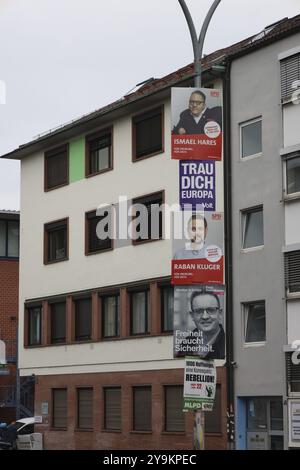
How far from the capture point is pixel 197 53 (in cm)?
2427

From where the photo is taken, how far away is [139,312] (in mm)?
39250

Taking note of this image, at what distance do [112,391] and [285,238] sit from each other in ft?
35.3

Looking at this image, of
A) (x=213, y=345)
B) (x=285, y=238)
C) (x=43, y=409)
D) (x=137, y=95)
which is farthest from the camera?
(x=43, y=409)

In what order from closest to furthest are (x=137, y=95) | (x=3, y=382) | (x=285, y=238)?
1. (x=285, y=238)
2. (x=137, y=95)
3. (x=3, y=382)

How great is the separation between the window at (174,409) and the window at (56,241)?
851cm

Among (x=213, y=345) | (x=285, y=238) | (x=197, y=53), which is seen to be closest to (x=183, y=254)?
(x=213, y=345)

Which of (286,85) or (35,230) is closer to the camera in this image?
(286,85)

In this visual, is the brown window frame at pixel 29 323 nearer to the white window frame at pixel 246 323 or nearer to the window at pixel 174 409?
the window at pixel 174 409

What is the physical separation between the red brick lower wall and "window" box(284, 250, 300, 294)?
12.5ft

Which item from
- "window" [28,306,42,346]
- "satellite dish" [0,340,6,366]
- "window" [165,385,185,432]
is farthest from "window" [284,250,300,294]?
"satellite dish" [0,340,6,366]

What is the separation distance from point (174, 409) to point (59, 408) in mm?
A: 7968

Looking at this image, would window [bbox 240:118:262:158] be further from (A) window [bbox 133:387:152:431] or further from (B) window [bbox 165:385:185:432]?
(A) window [bbox 133:387:152:431]

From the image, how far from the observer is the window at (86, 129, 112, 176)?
136 feet

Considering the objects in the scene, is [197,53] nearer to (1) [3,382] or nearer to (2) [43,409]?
(2) [43,409]
